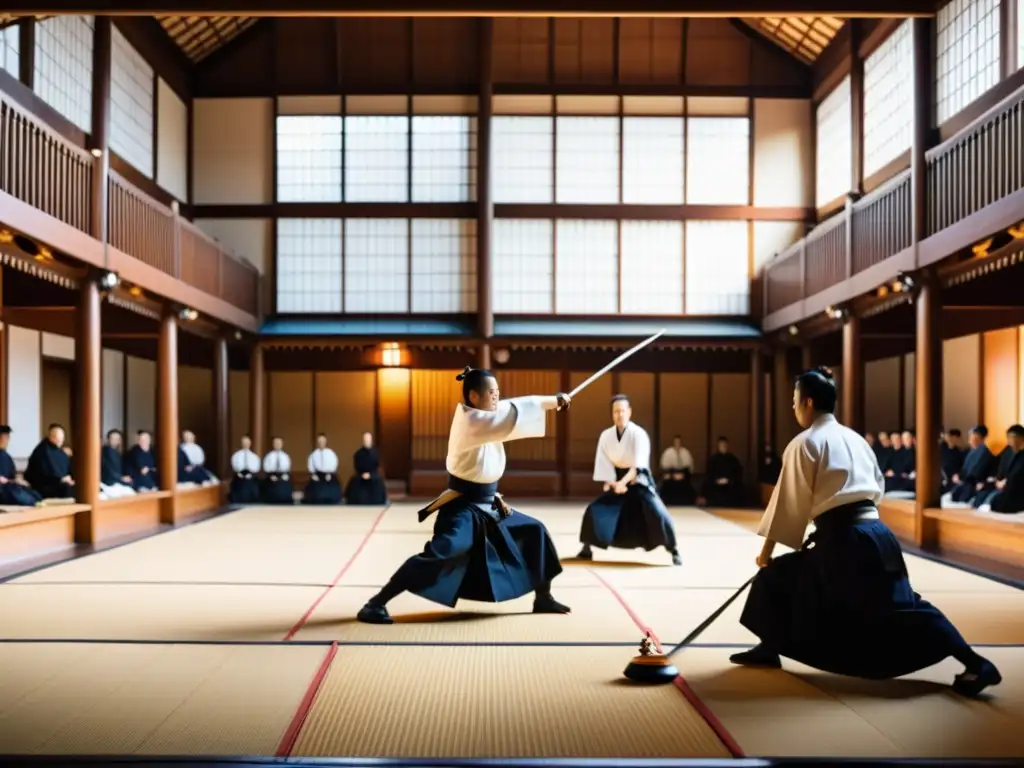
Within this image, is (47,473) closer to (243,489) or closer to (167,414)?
(167,414)

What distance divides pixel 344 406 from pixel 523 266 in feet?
13.2

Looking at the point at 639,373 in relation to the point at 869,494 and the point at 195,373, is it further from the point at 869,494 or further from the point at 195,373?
the point at 869,494

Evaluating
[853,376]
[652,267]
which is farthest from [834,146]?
[853,376]

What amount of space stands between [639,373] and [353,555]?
363 inches

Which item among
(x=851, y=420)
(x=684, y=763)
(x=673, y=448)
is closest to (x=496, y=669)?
(x=684, y=763)

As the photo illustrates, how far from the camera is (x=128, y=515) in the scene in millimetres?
11273

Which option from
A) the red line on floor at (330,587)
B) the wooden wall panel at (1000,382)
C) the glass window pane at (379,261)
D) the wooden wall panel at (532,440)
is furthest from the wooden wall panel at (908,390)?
the red line on floor at (330,587)

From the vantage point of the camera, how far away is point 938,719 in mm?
3799

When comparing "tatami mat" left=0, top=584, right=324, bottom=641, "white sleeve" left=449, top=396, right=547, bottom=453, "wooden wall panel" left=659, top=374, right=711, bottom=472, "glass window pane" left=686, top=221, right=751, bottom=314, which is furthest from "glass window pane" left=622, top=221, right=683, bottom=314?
"white sleeve" left=449, top=396, right=547, bottom=453

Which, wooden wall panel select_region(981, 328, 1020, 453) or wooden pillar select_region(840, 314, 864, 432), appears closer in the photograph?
wooden pillar select_region(840, 314, 864, 432)

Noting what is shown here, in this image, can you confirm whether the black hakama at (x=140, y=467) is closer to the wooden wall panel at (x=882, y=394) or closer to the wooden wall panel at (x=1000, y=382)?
the wooden wall panel at (x=882, y=394)

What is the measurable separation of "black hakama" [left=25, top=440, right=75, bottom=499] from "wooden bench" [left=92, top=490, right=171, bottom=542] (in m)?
0.74

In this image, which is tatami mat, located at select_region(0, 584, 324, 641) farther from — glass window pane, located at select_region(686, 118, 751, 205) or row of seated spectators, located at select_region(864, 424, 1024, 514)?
glass window pane, located at select_region(686, 118, 751, 205)

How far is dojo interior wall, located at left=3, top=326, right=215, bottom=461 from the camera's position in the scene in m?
12.8
